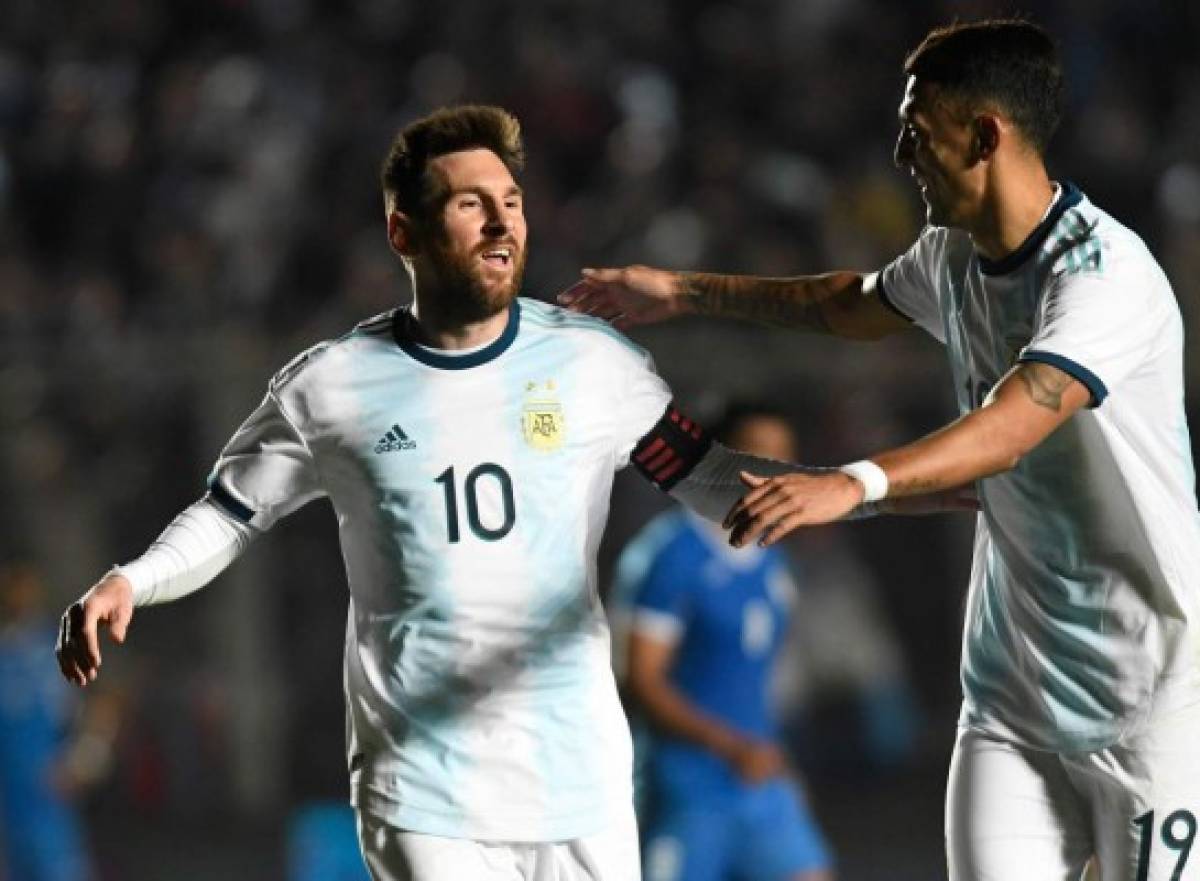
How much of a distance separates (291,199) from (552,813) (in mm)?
8932

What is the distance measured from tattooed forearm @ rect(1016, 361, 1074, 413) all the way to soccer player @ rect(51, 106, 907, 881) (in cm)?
87

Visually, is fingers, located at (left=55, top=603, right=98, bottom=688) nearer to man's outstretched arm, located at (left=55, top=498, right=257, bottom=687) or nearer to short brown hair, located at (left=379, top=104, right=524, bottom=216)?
man's outstretched arm, located at (left=55, top=498, right=257, bottom=687)

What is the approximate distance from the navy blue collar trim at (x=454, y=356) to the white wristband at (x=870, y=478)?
892mm

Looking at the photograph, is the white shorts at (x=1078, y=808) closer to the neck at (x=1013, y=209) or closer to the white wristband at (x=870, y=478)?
the white wristband at (x=870, y=478)

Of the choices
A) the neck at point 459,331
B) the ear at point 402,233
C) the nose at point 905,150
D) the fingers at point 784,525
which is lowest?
the fingers at point 784,525

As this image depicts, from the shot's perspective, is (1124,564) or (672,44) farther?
(672,44)

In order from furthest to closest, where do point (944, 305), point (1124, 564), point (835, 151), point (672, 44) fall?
point (672, 44) < point (835, 151) < point (944, 305) < point (1124, 564)

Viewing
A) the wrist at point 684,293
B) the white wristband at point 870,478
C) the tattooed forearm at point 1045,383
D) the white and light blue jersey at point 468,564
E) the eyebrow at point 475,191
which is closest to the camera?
the white wristband at point 870,478

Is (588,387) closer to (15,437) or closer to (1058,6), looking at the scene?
(15,437)

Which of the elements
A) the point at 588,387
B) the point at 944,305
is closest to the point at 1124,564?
the point at 944,305

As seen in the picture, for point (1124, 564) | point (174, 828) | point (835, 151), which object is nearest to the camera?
point (1124, 564)

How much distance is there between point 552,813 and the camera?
4.36 m

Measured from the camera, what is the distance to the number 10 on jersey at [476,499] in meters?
4.36

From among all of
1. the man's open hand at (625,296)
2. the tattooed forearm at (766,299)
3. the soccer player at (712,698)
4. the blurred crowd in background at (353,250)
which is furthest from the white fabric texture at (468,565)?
the blurred crowd in background at (353,250)
